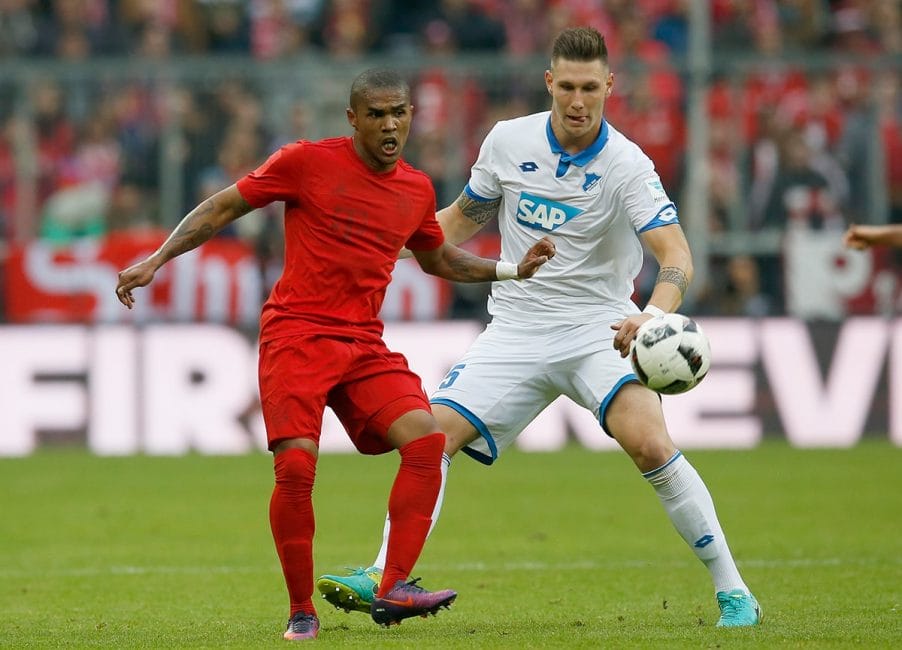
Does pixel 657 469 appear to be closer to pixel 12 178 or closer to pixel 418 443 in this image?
pixel 418 443

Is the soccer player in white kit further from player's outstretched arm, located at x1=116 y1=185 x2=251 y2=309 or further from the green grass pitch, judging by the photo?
player's outstretched arm, located at x1=116 y1=185 x2=251 y2=309

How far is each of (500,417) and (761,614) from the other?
1.53 meters

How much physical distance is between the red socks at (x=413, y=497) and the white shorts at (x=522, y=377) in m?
0.73

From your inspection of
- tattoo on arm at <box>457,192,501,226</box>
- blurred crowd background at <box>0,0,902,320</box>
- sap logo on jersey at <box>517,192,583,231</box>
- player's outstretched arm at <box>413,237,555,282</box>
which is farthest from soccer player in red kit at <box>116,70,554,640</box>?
blurred crowd background at <box>0,0,902,320</box>

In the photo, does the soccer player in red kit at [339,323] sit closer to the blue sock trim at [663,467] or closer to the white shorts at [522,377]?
the white shorts at [522,377]

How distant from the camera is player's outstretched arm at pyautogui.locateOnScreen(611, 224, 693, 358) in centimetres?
719

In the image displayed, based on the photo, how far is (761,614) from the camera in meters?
7.82

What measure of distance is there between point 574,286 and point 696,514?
132 cm

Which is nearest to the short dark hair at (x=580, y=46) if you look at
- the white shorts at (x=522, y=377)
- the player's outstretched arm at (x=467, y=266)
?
the player's outstretched arm at (x=467, y=266)

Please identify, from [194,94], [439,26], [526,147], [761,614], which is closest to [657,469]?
[761,614]

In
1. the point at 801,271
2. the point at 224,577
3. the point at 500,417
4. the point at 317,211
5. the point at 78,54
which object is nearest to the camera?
the point at 317,211

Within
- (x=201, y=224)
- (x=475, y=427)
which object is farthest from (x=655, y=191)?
(x=201, y=224)

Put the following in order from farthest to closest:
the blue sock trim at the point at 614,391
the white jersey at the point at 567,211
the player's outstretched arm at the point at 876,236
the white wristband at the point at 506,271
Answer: the player's outstretched arm at the point at 876,236
the white jersey at the point at 567,211
the blue sock trim at the point at 614,391
the white wristband at the point at 506,271

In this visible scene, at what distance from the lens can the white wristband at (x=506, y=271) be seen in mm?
7809
